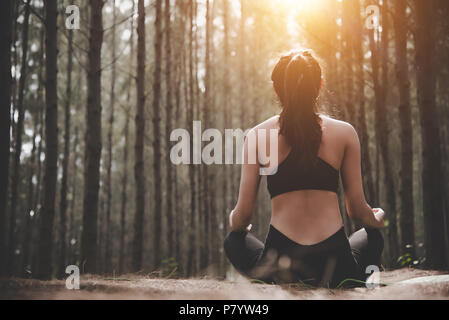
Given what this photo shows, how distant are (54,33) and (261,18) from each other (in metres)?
9.40

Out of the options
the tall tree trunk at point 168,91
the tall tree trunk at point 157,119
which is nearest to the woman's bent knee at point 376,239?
the tall tree trunk at point 157,119

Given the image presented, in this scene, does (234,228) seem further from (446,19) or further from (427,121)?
(446,19)

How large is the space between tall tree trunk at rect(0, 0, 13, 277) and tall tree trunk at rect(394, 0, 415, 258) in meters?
6.08

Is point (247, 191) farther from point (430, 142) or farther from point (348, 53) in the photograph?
point (348, 53)

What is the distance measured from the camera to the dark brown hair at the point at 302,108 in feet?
7.95

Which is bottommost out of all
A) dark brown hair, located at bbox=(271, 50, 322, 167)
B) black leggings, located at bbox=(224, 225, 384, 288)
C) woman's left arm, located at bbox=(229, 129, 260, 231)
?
black leggings, located at bbox=(224, 225, 384, 288)

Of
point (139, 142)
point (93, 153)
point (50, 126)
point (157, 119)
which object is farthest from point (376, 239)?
point (157, 119)

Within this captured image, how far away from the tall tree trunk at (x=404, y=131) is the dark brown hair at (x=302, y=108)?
532 centimetres

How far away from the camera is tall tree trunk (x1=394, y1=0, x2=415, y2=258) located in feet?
22.9

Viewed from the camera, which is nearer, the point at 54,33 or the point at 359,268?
the point at 359,268

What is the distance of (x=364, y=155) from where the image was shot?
8.42m

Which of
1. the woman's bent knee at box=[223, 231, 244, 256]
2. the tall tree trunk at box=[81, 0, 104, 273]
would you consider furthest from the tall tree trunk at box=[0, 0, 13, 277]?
the tall tree trunk at box=[81, 0, 104, 273]

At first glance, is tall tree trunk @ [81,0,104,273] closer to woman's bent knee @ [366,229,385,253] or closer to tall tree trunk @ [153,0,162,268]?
tall tree trunk @ [153,0,162,268]
